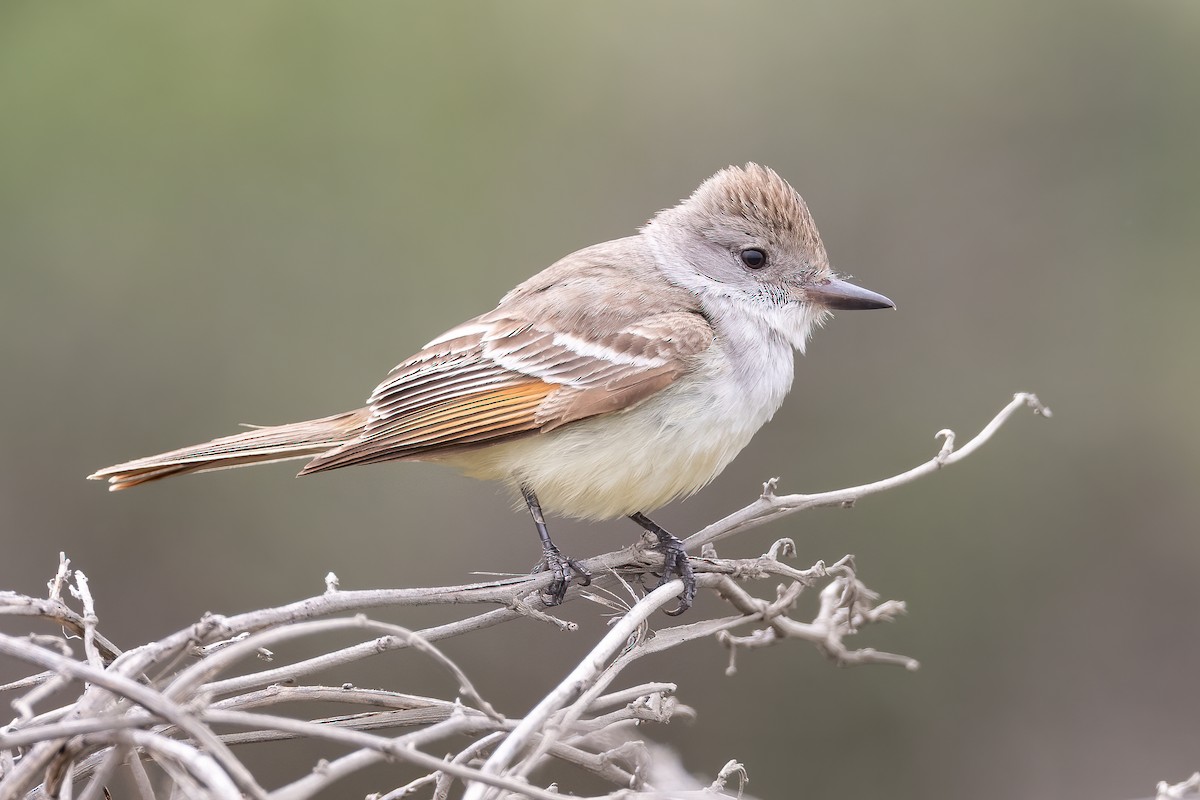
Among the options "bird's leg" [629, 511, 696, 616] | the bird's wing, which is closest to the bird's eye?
the bird's wing

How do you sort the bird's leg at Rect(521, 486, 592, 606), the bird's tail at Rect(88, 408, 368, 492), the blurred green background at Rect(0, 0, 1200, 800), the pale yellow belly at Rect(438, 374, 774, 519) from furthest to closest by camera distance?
1. the blurred green background at Rect(0, 0, 1200, 800)
2. the pale yellow belly at Rect(438, 374, 774, 519)
3. the bird's leg at Rect(521, 486, 592, 606)
4. the bird's tail at Rect(88, 408, 368, 492)

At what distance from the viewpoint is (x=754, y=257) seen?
162 inches

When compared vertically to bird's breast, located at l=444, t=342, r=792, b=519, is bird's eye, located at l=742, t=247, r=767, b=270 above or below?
above

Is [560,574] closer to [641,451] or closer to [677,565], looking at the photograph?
[677,565]

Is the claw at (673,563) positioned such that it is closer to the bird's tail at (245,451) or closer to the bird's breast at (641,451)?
the bird's breast at (641,451)

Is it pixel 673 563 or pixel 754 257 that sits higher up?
pixel 754 257

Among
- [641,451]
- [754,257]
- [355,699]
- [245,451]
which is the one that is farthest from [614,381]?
[355,699]

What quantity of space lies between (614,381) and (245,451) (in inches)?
40.0

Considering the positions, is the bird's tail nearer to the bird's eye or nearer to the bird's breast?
the bird's breast

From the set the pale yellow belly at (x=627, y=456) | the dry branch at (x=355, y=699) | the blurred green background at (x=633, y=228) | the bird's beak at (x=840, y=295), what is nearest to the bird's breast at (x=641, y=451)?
the pale yellow belly at (x=627, y=456)

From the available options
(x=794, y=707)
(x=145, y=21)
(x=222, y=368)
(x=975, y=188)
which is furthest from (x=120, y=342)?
(x=975, y=188)

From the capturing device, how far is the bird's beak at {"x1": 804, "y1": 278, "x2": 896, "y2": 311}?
13.1 ft

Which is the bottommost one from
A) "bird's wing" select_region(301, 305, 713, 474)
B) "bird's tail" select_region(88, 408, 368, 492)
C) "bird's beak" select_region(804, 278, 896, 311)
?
"bird's tail" select_region(88, 408, 368, 492)

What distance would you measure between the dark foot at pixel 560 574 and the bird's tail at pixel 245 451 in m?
0.66
